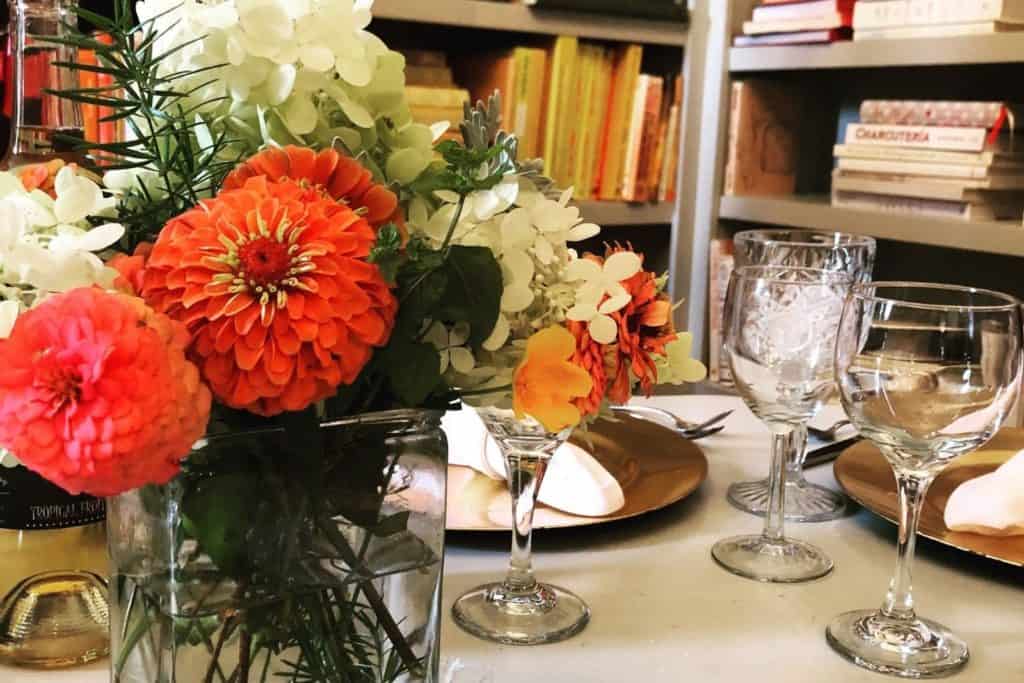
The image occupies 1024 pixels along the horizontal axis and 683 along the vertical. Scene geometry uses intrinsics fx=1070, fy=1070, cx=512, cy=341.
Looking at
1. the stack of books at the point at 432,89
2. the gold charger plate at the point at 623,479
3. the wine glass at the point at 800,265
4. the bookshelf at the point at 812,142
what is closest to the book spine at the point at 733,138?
the bookshelf at the point at 812,142

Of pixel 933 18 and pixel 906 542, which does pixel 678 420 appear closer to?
pixel 906 542

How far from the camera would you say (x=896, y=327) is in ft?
1.74

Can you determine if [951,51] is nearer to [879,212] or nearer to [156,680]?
[879,212]

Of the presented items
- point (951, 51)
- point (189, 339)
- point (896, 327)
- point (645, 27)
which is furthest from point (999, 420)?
point (645, 27)

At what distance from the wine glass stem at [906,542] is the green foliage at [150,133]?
39 centimetres

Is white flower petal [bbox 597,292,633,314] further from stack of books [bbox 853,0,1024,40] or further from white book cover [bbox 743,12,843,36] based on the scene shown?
white book cover [bbox 743,12,843,36]

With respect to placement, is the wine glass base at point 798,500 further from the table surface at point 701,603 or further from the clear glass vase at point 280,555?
the clear glass vase at point 280,555

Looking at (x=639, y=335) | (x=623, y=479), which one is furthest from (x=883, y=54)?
(x=639, y=335)

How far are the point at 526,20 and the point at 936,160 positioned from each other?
762 mm

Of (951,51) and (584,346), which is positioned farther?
(951,51)

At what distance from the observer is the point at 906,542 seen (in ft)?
1.85

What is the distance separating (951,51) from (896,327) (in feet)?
4.65

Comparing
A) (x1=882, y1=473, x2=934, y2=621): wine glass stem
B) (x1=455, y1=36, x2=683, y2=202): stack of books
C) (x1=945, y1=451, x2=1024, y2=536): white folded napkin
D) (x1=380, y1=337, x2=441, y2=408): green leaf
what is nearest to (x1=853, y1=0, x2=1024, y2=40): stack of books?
(x1=455, y1=36, x2=683, y2=202): stack of books

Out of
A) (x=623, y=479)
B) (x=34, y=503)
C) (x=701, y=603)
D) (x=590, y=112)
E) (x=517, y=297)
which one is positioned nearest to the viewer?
(x=517, y=297)
